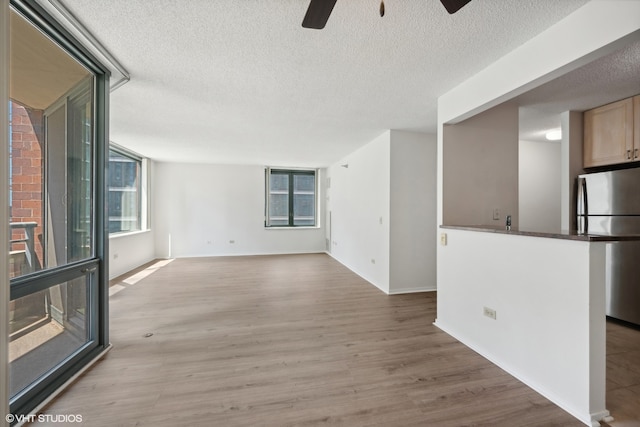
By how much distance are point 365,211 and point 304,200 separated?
3.11m

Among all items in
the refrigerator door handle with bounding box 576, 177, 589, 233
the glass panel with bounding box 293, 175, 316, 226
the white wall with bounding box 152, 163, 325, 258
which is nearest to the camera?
the refrigerator door handle with bounding box 576, 177, 589, 233

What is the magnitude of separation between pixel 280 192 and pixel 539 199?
5.80m

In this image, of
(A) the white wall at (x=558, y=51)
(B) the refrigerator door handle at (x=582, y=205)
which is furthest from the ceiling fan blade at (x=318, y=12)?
(B) the refrigerator door handle at (x=582, y=205)

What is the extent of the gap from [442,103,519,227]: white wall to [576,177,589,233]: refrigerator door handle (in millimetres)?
922

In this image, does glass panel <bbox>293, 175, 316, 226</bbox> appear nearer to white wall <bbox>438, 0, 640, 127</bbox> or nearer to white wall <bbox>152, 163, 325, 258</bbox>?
white wall <bbox>152, 163, 325, 258</bbox>

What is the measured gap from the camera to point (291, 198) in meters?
7.52

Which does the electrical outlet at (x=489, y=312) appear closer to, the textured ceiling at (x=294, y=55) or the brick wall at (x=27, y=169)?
the textured ceiling at (x=294, y=55)

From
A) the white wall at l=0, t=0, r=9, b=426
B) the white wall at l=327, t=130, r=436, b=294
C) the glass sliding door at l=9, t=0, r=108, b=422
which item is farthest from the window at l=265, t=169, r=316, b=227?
the white wall at l=0, t=0, r=9, b=426

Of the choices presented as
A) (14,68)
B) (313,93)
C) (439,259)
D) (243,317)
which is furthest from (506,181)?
(14,68)

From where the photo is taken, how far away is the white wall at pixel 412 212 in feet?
12.9

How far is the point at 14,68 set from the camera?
1.64 metres

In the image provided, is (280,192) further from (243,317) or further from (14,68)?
(14,68)

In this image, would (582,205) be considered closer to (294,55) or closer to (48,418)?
(294,55)

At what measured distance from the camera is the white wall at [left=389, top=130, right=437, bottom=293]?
3.92m
